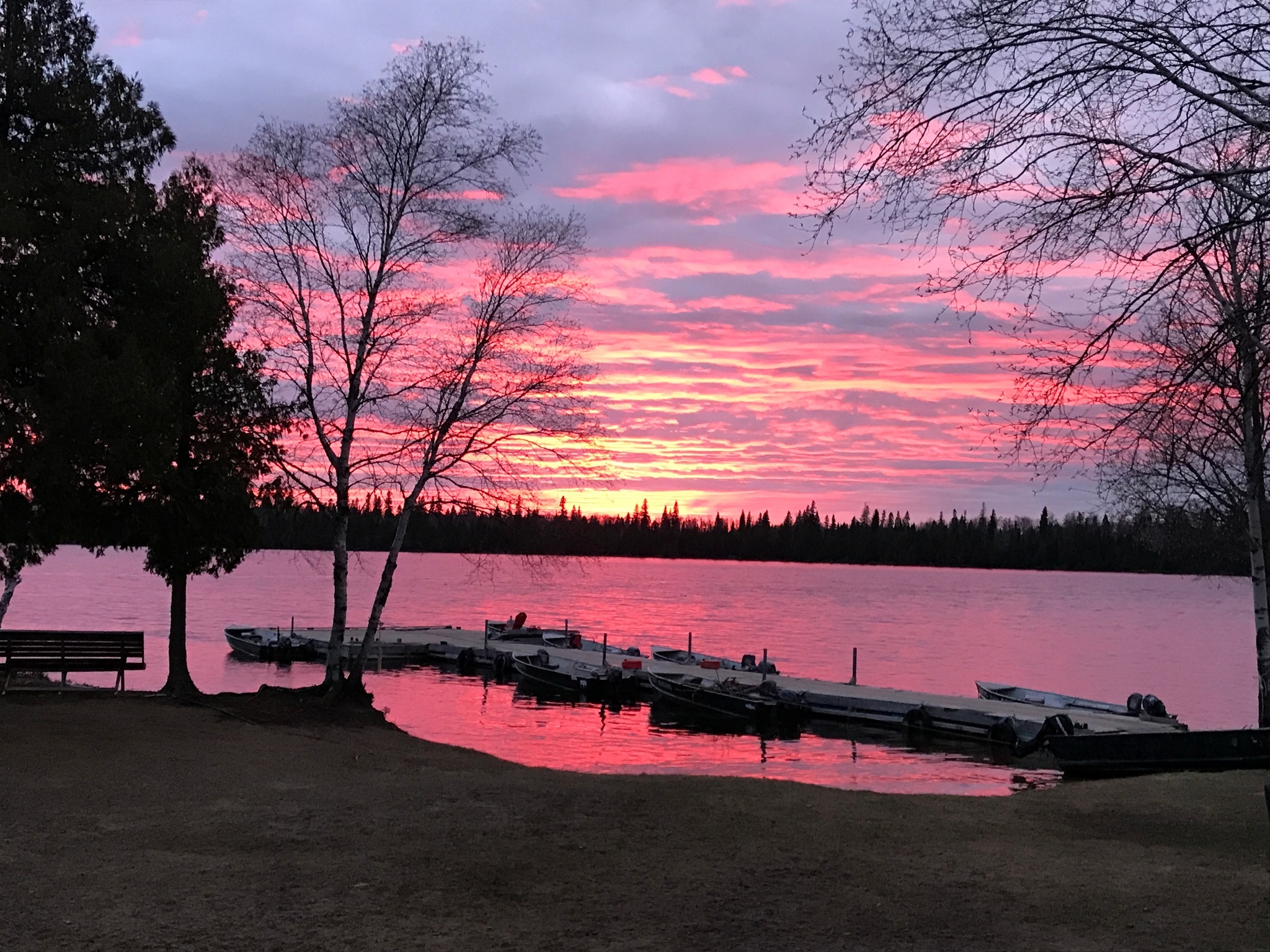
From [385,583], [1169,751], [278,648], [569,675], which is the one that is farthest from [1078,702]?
[278,648]

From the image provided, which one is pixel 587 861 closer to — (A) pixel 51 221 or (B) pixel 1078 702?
(A) pixel 51 221

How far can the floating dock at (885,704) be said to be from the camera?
31.1 meters

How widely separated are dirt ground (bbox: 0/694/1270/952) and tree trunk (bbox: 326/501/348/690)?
257 inches

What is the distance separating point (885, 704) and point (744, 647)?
34278 millimetres

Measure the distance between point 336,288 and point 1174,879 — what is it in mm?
16649

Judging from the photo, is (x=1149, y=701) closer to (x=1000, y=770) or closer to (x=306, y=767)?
(x=1000, y=770)

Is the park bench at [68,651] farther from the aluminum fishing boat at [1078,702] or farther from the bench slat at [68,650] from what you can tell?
the aluminum fishing boat at [1078,702]

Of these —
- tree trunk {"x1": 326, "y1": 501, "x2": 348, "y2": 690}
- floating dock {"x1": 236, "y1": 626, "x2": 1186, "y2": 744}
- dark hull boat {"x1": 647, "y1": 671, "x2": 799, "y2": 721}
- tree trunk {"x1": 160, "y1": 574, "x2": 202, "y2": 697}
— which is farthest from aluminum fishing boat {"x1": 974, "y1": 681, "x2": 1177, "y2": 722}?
tree trunk {"x1": 160, "y1": 574, "x2": 202, "y2": 697}

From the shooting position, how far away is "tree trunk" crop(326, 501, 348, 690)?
20.8m

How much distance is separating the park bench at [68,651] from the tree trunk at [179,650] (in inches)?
23.6

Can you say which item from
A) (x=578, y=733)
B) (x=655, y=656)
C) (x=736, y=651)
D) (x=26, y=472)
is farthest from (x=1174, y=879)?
(x=736, y=651)

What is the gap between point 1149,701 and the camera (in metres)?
33.4

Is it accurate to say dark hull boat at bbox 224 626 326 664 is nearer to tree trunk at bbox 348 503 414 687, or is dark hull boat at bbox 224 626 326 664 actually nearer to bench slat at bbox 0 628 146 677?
tree trunk at bbox 348 503 414 687

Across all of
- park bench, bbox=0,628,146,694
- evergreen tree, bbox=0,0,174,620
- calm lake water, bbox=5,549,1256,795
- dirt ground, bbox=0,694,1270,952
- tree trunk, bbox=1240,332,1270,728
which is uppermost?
evergreen tree, bbox=0,0,174,620
